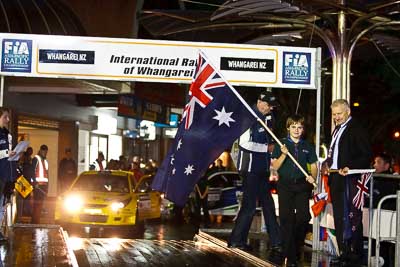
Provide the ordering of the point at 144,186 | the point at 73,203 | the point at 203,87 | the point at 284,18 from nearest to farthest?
the point at 203,87 < the point at 284,18 < the point at 73,203 < the point at 144,186

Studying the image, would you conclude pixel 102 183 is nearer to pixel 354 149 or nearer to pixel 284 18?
pixel 284 18

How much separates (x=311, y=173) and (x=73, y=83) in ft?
51.9

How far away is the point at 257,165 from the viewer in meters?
11.4

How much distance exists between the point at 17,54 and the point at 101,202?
703cm

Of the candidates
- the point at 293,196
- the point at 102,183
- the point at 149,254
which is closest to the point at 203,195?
the point at 102,183

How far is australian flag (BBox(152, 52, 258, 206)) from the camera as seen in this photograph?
36.1 feet

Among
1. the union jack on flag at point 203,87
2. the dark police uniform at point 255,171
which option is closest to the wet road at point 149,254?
the dark police uniform at point 255,171

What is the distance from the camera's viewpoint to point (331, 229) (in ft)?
37.1

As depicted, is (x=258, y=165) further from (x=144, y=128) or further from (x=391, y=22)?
(x=144, y=128)

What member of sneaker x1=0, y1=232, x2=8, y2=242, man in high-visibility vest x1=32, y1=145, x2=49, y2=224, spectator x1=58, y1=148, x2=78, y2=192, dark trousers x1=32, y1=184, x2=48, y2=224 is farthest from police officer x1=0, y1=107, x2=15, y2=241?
spectator x1=58, y1=148, x2=78, y2=192

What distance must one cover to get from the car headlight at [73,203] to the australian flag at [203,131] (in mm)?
8597

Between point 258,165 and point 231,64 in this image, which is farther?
point 231,64

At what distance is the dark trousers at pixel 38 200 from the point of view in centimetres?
2259

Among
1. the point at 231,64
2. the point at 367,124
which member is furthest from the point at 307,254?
the point at 367,124
